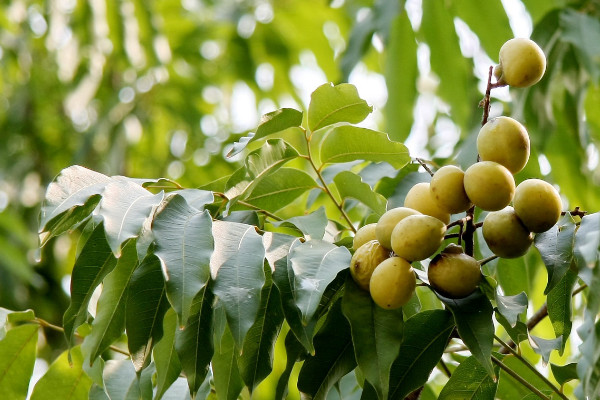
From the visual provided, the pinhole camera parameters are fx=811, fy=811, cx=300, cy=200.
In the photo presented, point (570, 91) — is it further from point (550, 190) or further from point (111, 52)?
point (111, 52)

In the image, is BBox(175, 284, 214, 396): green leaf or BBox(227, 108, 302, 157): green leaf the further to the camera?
BBox(227, 108, 302, 157): green leaf

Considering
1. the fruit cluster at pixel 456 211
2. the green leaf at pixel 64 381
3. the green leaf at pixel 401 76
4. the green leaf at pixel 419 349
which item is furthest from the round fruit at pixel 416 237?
the green leaf at pixel 401 76

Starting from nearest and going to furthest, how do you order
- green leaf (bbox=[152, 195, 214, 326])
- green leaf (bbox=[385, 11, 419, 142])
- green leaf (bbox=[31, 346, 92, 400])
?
green leaf (bbox=[152, 195, 214, 326]), green leaf (bbox=[31, 346, 92, 400]), green leaf (bbox=[385, 11, 419, 142])

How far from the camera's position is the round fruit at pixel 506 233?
0.87m

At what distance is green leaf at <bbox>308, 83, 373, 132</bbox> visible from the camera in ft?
3.53

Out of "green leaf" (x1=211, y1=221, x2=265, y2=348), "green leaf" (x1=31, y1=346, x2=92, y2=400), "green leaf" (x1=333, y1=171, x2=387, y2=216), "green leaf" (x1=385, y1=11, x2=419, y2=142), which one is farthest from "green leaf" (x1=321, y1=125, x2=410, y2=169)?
"green leaf" (x1=385, y1=11, x2=419, y2=142)

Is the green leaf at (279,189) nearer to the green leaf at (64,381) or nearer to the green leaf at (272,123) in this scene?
the green leaf at (272,123)

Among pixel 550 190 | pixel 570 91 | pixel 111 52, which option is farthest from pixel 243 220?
pixel 111 52

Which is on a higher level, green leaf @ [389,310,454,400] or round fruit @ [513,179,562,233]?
round fruit @ [513,179,562,233]

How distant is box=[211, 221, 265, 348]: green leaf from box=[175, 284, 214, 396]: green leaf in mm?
30

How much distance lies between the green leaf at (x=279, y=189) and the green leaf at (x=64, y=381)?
348mm

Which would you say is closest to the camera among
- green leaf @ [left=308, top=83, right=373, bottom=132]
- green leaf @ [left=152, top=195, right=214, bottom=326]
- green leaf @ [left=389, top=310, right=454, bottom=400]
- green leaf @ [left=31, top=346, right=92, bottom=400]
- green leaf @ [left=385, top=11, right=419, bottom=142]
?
green leaf @ [left=152, top=195, right=214, bottom=326]

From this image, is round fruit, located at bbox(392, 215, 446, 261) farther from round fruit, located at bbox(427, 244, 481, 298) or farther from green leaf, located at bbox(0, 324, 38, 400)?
green leaf, located at bbox(0, 324, 38, 400)

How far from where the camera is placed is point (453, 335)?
0.97 meters
